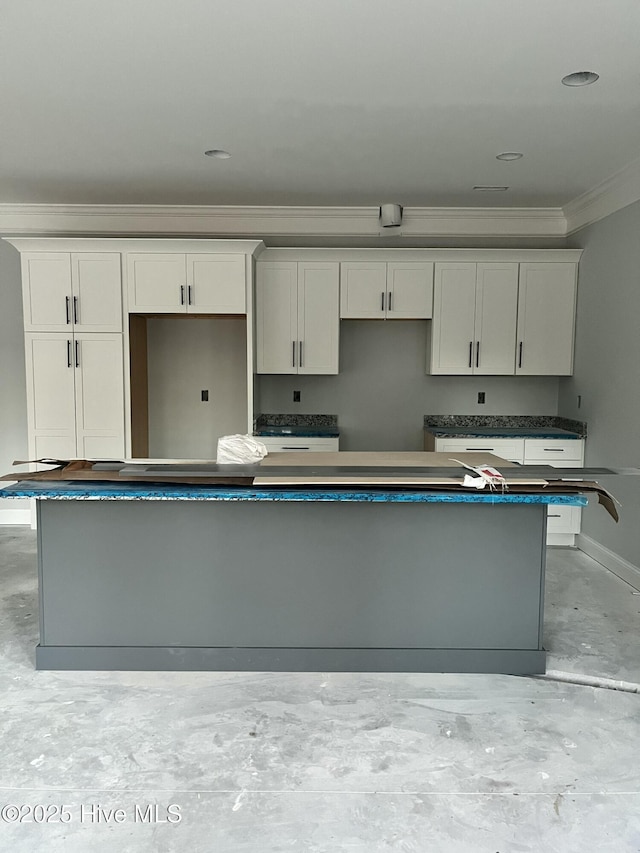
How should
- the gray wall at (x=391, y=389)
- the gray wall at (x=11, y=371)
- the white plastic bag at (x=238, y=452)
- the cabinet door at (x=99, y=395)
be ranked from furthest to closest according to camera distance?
1. the gray wall at (x=391, y=389)
2. the gray wall at (x=11, y=371)
3. the cabinet door at (x=99, y=395)
4. the white plastic bag at (x=238, y=452)

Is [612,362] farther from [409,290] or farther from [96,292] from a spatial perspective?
[96,292]

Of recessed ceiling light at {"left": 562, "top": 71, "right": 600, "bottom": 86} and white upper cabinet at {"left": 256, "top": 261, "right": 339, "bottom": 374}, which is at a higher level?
recessed ceiling light at {"left": 562, "top": 71, "right": 600, "bottom": 86}

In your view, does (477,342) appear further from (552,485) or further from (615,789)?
(615,789)

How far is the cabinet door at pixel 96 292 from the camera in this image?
4969 millimetres

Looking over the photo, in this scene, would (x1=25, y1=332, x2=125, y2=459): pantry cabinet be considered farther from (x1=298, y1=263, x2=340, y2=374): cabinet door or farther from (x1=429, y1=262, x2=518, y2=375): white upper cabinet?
(x1=429, y1=262, x2=518, y2=375): white upper cabinet

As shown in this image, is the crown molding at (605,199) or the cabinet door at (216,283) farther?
the cabinet door at (216,283)

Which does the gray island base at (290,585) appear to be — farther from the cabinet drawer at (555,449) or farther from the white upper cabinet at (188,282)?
the white upper cabinet at (188,282)

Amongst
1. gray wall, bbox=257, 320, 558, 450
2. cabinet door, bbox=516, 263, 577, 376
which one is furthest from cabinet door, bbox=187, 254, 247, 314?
cabinet door, bbox=516, 263, 577, 376

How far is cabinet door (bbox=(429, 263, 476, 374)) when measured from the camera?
204 inches

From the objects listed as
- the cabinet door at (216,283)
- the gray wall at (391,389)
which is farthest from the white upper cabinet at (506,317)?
the cabinet door at (216,283)

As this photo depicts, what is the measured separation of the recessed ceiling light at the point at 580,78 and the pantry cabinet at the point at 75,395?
140 inches

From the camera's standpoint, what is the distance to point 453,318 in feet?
17.1

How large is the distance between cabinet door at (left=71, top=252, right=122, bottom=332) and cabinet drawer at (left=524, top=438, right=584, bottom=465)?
3.38 m

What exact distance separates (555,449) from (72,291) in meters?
4.01
